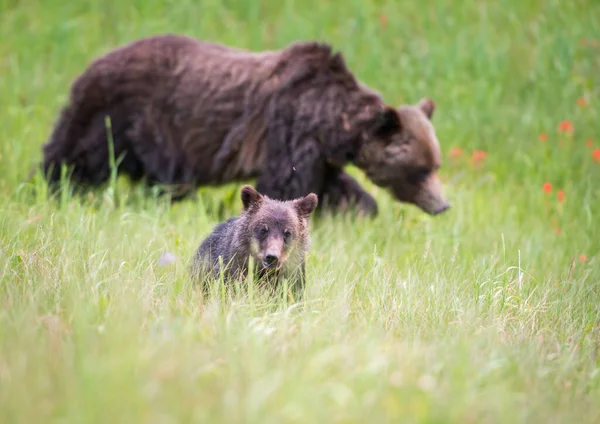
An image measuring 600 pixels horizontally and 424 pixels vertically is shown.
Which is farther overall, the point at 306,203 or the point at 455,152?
the point at 455,152

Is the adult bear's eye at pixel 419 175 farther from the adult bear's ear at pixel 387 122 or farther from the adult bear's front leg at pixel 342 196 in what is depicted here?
the adult bear's front leg at pixel 342 196

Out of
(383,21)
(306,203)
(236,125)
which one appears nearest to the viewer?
(306,203)

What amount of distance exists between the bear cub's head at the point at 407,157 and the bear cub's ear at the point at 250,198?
241cm

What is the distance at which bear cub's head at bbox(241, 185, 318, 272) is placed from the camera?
4.73m

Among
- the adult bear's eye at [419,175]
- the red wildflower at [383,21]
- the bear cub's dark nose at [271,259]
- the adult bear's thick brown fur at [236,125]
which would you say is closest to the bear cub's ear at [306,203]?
the bear cub's dark nose at [271,259]

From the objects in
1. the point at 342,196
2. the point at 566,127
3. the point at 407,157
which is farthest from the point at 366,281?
the point at 566,127

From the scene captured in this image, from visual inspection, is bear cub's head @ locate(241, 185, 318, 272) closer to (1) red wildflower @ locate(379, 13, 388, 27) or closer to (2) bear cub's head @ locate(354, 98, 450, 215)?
(2) bear cub's head @ locate(354, 98, 450, 215)

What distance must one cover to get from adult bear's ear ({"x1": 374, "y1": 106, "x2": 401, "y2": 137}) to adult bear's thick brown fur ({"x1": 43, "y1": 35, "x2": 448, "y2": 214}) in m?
0.01

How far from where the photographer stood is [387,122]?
717cm

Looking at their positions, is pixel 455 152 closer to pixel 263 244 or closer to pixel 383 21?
pixel 383 21

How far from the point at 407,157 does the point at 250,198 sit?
259cm

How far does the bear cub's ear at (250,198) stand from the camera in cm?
493

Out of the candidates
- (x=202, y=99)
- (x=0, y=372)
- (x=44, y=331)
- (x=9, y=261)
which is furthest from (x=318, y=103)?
(x=0, y=372)

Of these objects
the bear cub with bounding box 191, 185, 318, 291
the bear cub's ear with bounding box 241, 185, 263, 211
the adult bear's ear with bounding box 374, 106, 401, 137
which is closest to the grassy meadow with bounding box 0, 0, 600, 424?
the bear cub with bounding box 191, 185, 318, 291
